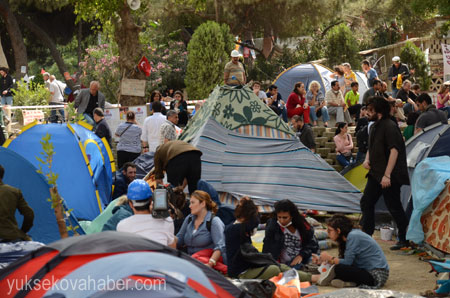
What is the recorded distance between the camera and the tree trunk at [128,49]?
18.6 m

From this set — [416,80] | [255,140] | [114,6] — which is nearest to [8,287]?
[255,140]

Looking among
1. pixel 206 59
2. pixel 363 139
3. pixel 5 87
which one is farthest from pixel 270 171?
pixel 206 59

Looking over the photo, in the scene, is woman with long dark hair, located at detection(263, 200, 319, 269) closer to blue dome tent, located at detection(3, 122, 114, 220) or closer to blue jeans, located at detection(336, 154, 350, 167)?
blue dome tent, located at detection(3, 122, 114, 220)

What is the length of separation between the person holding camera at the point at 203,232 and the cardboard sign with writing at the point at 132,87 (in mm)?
9603

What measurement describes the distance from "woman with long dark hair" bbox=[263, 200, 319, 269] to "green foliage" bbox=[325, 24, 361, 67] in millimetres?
23390

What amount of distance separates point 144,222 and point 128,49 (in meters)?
11.8

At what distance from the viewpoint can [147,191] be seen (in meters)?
7.52

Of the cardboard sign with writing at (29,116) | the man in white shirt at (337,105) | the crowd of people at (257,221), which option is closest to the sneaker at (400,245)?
the crowd of people at (257,221)

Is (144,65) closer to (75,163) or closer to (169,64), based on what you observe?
(75,163)

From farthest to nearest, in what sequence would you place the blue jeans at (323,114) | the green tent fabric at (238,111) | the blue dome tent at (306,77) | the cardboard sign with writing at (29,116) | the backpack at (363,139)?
1. the blue dome tent at (306,77)
2. the cardboard sign with writing at (29,116)
3. the blue jeans at (323,114)
4. the backpack at (363,139)
5. the green tent fabric at (238,111)

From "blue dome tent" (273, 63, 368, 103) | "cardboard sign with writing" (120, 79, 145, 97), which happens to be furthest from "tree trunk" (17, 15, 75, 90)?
"cardboard sign with writing" (120, 79, 145, 97)

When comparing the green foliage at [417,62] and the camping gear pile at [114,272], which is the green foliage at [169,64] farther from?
the camping gear pile at [114,272]

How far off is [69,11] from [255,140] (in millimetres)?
29552

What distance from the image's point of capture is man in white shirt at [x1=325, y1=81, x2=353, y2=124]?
18.2m
